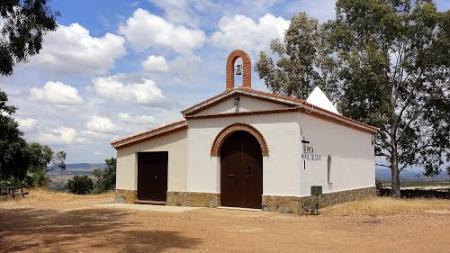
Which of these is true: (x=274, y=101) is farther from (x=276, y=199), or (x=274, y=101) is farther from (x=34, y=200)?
(x=34, y=200)

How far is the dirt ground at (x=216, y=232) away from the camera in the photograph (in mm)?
10688

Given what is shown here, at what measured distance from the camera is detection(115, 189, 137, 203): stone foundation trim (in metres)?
21.7

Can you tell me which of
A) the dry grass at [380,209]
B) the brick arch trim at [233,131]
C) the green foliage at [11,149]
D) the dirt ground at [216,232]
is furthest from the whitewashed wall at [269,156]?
the green foliage at [11,149]

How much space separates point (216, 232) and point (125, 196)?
994cm

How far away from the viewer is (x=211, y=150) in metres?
19.6

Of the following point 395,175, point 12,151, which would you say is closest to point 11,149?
point 12,151

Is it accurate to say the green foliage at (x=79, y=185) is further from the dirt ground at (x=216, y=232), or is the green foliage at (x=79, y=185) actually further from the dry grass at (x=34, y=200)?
the dirt ground at (x=216, y=232)

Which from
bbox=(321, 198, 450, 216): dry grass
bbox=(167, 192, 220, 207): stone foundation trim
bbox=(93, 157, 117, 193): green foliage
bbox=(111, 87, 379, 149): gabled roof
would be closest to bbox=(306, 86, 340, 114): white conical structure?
bbox=(111, 87, 379, 149): gabled roof

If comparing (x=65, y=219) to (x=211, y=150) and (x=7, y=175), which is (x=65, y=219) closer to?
(x=211, y=150)

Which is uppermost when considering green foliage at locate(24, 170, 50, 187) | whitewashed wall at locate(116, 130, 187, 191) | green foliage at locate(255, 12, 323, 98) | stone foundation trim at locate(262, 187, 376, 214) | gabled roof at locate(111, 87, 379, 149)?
green foliage at locate(255, 12, 323, 98)

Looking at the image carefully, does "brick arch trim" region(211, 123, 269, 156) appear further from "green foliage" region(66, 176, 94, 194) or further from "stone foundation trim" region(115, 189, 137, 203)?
"green foliage" region(66, 176, 94, 194)

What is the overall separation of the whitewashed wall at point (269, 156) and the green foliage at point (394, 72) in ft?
52.9

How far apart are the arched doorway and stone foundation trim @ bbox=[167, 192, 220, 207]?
33 cm

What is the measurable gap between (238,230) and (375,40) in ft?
81.6
